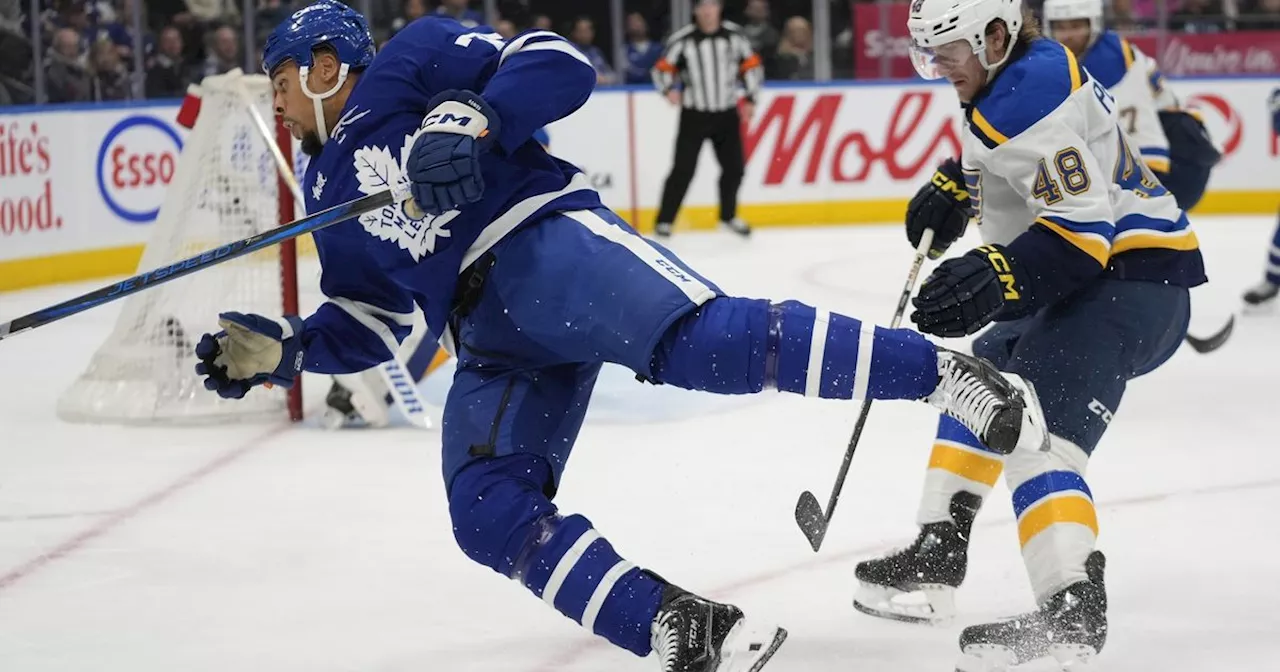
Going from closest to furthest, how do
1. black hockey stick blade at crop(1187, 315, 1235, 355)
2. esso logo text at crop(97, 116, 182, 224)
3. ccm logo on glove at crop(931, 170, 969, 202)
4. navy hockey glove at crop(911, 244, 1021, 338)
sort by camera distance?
navy hockey glove at crop(911, 244, 1021, 338), ccm logo on glove at crop(931, 170, 969, 202), black hockey stick blade at crop(1187, 315, 1235, 355), esso logo text at crop(97, 116, 182, 224)

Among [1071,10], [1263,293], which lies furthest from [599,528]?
[1263,293]

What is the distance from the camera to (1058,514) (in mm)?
2375

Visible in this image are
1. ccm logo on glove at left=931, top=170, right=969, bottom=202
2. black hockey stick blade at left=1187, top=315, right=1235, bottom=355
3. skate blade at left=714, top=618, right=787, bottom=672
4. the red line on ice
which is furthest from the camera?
black hockey stick blade at left=1187, top=315, right=1235, bottom=355

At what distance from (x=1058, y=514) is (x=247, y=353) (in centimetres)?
121

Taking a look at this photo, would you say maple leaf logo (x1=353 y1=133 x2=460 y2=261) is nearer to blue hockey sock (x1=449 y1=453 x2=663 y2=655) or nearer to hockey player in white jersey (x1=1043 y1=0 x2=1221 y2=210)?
blue hockey sock (x1=449 y1=453 x2=663 y2=655)

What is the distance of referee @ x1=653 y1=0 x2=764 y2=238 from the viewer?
29.1 feet

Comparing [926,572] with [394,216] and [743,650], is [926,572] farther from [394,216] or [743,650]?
[394,216]

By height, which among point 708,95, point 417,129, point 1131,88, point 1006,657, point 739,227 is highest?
point 417,129

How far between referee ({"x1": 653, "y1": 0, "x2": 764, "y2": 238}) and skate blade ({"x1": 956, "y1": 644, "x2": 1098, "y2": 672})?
21.2ft

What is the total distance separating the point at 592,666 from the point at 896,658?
471 millimetres

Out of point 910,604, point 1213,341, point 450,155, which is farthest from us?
point 1213,341

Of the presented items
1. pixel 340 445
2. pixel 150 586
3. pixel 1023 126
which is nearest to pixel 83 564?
pixel 150 586

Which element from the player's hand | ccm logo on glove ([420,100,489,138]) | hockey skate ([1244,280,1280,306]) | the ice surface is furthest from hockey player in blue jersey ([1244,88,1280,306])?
ccm logo on glove ([420,100,489,138])

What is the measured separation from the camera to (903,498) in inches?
143
